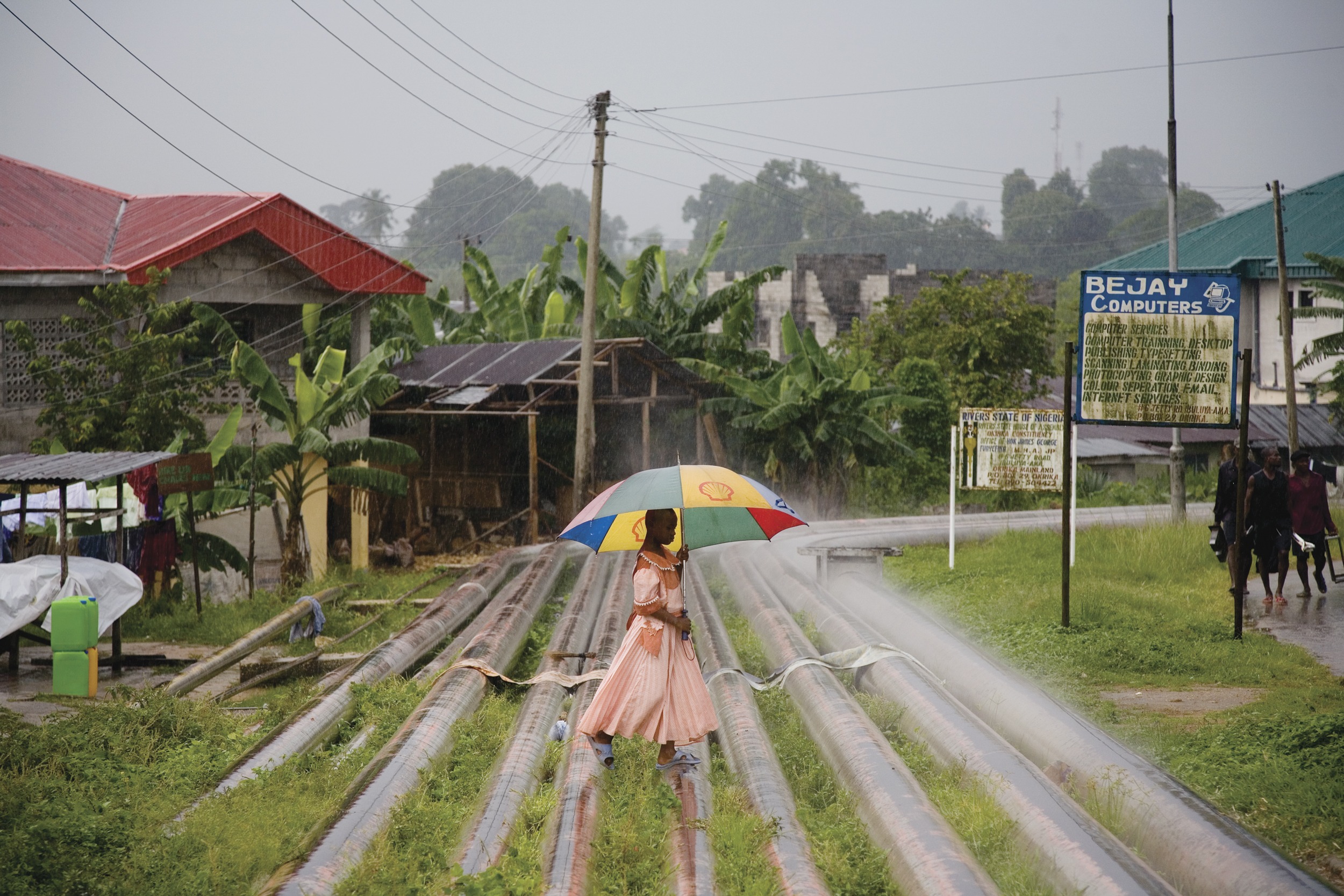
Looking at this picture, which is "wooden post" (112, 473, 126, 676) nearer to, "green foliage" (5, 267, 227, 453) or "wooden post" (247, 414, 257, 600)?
"wooden post" (247, 414, 257, 600)

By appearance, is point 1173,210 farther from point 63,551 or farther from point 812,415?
point 63,551

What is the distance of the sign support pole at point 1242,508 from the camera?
958 centimetres

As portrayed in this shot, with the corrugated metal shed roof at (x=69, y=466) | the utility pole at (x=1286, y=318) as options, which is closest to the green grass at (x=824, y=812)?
the corrugated metal shed roof at (x=69, y=466)

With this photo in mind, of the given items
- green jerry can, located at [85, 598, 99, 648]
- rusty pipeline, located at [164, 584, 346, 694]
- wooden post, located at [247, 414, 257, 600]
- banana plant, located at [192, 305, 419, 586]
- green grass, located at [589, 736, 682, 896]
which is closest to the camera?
green grass, located at [589, 736, 682, 896]

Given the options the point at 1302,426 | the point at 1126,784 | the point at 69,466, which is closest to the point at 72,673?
the point at 69,466

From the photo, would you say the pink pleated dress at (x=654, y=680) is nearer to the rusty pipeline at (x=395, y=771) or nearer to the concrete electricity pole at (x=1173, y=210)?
the rusty pipeline at (x=395, y=771)

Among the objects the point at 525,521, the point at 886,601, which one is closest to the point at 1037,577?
the point at 886,601

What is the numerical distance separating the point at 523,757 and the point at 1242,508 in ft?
22.7

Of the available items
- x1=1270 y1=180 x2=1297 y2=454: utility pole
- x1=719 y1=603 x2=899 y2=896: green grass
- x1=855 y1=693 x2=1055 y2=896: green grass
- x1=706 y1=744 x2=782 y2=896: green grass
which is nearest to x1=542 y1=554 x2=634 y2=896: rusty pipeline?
x1=706 y1=744 x2=782 y2=896: green grass

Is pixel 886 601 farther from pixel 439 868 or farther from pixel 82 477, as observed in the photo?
pixel 82 477

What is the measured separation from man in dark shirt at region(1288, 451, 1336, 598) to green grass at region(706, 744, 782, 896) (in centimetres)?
821

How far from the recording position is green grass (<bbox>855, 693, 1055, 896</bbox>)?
5.03 m

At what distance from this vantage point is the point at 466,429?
23.2 m

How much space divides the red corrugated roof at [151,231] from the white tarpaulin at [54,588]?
7.48 m
